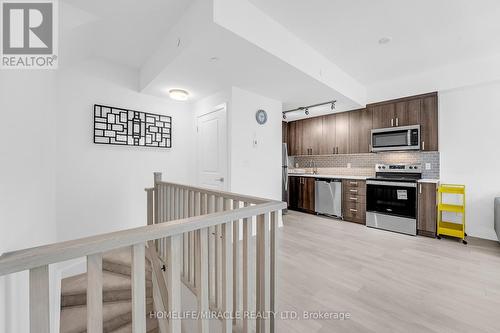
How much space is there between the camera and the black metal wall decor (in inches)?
119

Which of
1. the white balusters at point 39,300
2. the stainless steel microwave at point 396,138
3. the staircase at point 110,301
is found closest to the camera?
the white balusters at point 39,300

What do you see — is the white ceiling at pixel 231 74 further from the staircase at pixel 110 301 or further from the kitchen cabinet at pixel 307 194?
the staircase at pixel 110 301

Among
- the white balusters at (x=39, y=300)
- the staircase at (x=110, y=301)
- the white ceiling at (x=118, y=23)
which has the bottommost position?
the staircase at (x=110, y=301)

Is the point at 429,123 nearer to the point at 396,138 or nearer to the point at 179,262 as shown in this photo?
the point at 396,138

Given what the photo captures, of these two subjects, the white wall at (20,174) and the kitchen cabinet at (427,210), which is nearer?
the white wall at (20,174)

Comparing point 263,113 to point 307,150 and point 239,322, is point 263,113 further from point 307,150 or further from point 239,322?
point 239,322

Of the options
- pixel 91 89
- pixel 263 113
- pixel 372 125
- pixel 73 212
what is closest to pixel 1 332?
pixel 73 212

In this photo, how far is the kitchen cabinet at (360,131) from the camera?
437 centimetres

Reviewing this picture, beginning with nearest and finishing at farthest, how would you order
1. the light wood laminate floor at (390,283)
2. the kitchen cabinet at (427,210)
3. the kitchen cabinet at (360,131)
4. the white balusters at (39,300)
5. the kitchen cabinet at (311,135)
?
the white balusters at (39,300), the light wood laminate floor at (390,283), the kitchen cabinet at (427,210), the kitchen cabinet at (360,131), the kitchen cabinet at (311,135)

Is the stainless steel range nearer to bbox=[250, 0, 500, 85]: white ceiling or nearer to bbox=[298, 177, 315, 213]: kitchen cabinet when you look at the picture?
bbox=[298, 177, 315, 213]: kitchen cabinet

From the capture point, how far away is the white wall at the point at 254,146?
3340 millimetres

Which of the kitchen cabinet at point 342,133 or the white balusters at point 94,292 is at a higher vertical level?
the kitchen cabinet at point 342,133

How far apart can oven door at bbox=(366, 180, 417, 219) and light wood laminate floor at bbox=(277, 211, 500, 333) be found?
0.44 m

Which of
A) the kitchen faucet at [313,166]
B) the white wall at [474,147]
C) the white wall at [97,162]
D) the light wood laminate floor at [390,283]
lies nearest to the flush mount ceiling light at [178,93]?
the white wall at [97,162]
